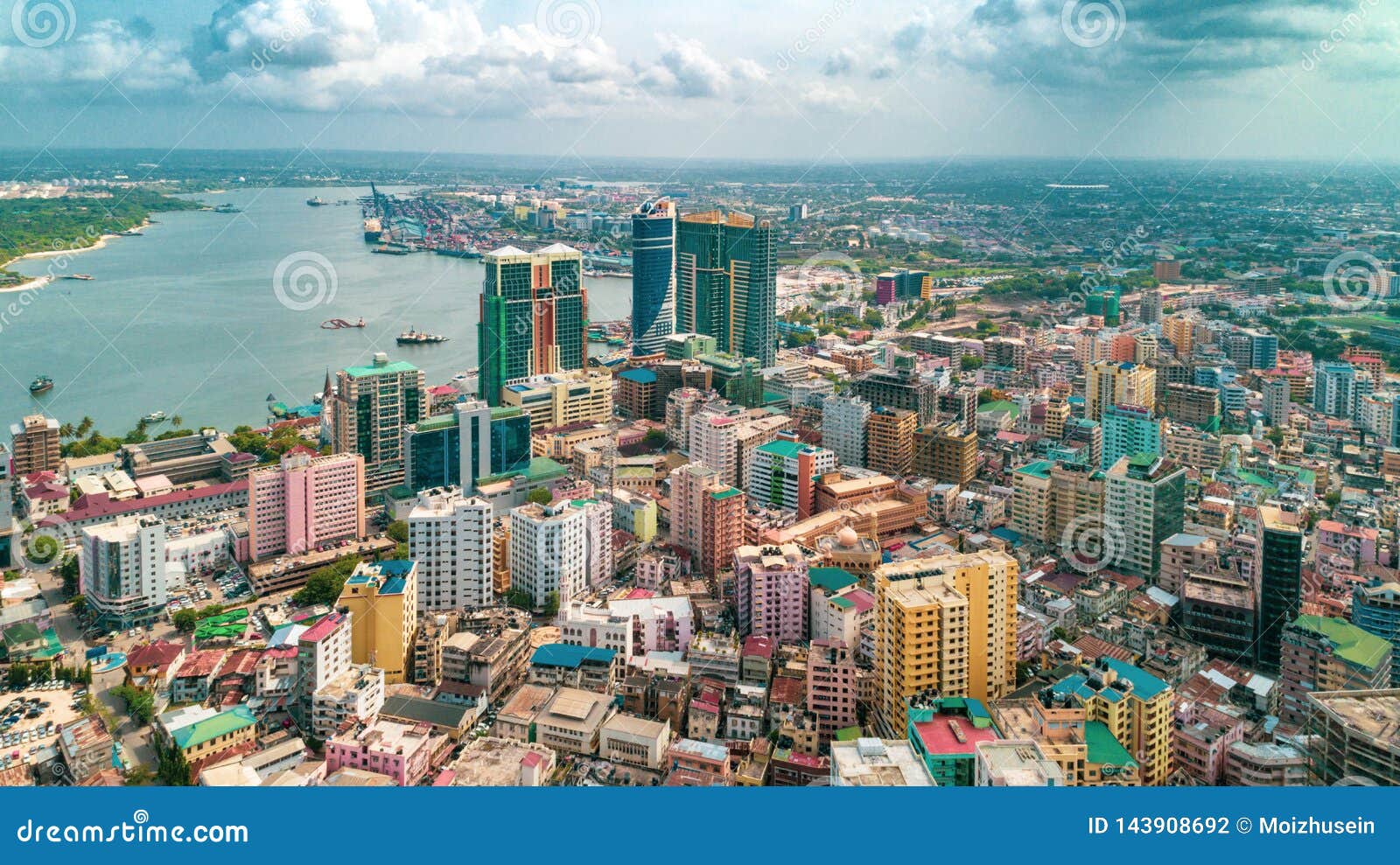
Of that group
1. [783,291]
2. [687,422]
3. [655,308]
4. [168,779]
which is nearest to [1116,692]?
[168,779]

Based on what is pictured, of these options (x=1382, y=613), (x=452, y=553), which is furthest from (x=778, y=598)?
(x=1382, y=613)

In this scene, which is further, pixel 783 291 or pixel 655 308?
pixel 783 291

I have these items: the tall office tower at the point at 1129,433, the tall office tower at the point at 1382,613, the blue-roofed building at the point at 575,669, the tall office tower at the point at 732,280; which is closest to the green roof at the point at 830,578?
the blue-roofed building at the point at 575,669

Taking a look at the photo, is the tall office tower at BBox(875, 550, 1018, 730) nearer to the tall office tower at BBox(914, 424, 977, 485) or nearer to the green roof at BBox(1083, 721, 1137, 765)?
the green roof at BBox(1083, 721, 1137, 765)

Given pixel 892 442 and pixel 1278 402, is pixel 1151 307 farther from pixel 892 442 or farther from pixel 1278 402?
pixel 892 442

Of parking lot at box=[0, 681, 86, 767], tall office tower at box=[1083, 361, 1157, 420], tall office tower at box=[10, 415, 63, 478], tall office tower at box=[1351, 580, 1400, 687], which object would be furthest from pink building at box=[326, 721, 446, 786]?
tall office tower at box=[1083, 361, 1157, 420]

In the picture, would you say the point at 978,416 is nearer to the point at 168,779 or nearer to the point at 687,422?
the point at 687,422
